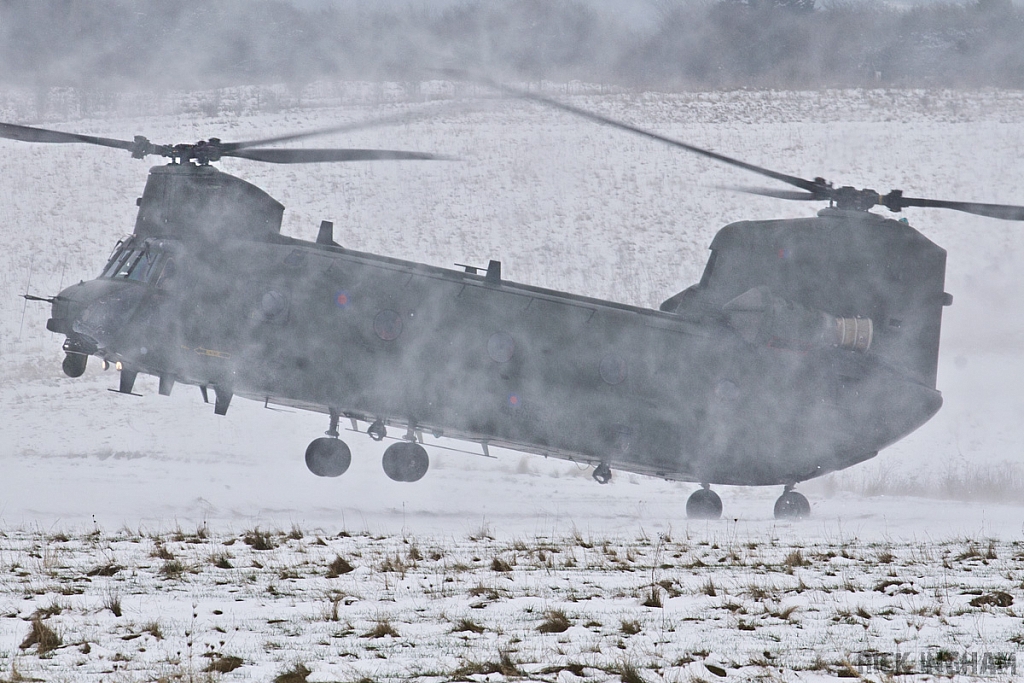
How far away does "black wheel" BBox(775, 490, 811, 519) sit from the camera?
46.3 ft

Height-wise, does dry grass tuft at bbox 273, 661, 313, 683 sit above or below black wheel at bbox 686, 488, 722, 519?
below

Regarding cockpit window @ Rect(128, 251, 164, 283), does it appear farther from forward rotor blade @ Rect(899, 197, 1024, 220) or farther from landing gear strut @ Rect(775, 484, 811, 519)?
forward rotor blade @ Rect(899, 197, 1024, 220)

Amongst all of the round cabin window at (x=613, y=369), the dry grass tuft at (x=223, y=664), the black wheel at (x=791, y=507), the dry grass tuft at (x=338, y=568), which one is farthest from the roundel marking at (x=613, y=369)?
the dry grass tuft at (x=223, y=664)

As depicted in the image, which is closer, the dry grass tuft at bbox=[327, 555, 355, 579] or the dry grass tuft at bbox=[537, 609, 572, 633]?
the dry grass tuft at bbox=[537, 609, 572, 633]

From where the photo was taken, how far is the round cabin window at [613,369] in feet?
40.9

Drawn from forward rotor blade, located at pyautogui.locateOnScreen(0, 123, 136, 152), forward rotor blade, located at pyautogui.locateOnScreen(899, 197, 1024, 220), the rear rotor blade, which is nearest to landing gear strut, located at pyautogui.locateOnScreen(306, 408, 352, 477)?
the rear rotor blade

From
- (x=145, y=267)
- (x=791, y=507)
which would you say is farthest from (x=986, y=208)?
(x=145, y=267)

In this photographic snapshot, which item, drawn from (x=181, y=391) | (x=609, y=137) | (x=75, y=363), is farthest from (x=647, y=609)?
(x=609, y=137)

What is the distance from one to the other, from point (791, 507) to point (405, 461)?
558 cm

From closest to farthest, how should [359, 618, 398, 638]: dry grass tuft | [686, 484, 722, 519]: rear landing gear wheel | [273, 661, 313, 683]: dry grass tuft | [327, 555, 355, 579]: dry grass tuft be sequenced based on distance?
1. [273, 661, 313, 683]: dry grass tuft
2. [359, 618, 398, 638]: dry grass tuft
3. [327, 555, 355, 579]: dry grass tuft
4. [686, 484, 722, 519]: rear landing gear wheel

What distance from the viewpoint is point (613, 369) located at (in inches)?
492

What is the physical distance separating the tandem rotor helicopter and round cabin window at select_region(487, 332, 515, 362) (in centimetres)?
2

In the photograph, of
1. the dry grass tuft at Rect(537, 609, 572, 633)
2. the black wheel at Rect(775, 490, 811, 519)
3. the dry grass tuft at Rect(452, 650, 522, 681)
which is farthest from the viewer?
the black wheel at Rect(775, 490, 811, 519)

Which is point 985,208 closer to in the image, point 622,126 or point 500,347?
point 622,126
